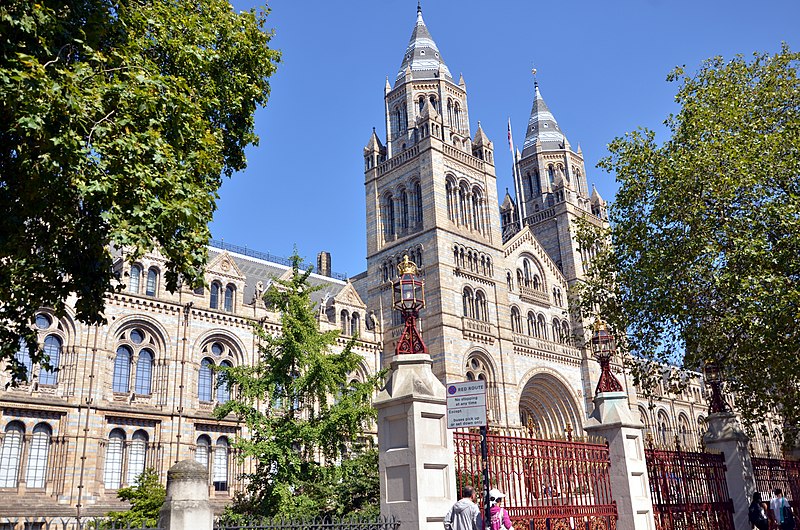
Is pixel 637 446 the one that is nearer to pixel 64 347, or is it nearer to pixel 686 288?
pixel 686 288

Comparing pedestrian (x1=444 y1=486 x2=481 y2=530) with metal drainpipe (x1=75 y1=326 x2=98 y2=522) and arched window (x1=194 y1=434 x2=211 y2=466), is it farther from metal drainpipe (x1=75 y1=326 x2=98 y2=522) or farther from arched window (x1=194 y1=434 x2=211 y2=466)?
arched window (x1=194 y1=434 x2=211 y2=466)

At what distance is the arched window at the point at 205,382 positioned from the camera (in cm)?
3331

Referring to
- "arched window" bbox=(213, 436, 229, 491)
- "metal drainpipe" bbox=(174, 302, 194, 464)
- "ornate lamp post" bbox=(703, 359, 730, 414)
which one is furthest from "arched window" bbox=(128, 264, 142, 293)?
"ornate lamp post" bbox=(703, 359, 730, 414)

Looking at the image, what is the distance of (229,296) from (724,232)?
2576cm

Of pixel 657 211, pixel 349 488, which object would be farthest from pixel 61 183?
pixel 657 211

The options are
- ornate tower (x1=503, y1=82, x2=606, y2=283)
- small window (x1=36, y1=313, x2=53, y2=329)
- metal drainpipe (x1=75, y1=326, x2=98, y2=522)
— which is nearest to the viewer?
metal drainpipe (x1=75, y1=326, x2=98, y2=522)

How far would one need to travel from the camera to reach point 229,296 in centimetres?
3603

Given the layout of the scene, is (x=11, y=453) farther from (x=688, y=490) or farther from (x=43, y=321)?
(x=688, y=490)

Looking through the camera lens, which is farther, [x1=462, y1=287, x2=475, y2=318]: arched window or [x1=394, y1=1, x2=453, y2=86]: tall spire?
[x1=394, y1=1, x2=453, y2=86]: tall spire

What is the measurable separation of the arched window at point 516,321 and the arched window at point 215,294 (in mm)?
20026

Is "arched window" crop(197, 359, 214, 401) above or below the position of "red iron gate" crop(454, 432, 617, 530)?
above

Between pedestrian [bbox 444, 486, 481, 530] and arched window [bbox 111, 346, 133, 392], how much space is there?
2544cm

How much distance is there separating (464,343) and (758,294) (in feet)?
85.1

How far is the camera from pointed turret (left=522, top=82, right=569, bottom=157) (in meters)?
58.5
